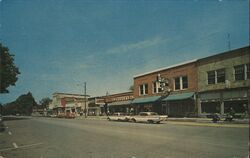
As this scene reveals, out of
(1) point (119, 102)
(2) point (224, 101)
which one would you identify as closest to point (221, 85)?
(2) point (224, 101)

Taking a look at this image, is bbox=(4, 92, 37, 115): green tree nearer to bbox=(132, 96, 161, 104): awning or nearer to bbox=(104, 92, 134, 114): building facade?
bbox=(132, 96, 161, 104): awning

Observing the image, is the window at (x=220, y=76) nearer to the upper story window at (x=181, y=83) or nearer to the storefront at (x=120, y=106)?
the upper story window at (x=181, y=83)

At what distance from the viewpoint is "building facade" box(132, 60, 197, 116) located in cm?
3688

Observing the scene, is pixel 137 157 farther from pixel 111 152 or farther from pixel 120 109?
→ pixel 120 109

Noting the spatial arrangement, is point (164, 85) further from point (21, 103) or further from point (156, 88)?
point (21, 103)

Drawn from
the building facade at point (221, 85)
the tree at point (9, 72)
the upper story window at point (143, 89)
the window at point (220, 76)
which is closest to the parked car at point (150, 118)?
the building facade at point (221, 85)

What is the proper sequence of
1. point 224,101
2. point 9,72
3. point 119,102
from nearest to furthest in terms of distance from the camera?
point 9,72 → point 224,101 → point 119,102

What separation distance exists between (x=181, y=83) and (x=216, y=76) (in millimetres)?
6694

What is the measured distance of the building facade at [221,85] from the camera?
28938 mm

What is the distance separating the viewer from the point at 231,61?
96.1ft

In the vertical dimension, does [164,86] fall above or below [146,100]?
above

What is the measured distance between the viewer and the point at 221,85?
3222 cm

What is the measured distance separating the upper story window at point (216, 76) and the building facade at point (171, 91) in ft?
8.09

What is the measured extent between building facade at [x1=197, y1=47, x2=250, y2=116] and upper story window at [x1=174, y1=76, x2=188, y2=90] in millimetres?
3008
